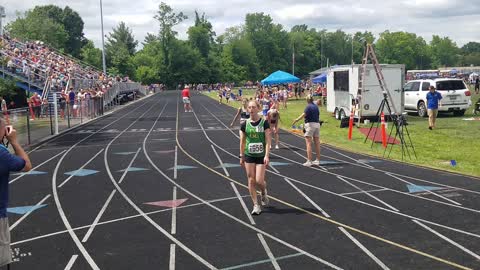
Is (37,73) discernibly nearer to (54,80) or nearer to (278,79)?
(54,80)

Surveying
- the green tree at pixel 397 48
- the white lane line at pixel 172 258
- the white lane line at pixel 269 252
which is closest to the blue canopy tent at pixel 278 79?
the white lane line at pixel 269 252

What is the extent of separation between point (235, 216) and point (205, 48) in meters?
115

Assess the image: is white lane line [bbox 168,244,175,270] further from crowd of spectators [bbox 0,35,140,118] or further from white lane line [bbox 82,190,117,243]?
crowd of spectators [bbox 0,35,140,118]

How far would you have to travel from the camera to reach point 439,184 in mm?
10391

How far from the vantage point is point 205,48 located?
120m

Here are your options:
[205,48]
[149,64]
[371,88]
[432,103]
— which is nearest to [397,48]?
[205,48]

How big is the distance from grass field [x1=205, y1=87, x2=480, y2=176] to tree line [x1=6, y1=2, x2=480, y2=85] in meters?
67.1

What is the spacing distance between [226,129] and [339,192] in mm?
13083

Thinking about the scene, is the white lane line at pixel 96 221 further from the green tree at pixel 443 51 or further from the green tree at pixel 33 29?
the green tree at pixel 443 51

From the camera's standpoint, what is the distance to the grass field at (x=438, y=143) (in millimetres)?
13031

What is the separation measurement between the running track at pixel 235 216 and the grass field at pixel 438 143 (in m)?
1.07

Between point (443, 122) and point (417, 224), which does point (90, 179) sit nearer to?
point (417, 224)

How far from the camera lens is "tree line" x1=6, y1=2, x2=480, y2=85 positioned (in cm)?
9019

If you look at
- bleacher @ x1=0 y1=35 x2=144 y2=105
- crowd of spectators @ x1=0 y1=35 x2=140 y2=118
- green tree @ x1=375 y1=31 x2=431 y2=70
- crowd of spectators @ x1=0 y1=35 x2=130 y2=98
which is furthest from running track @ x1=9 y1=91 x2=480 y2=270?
green tree @ x1=375 y1=31 x2=431 y2=70
